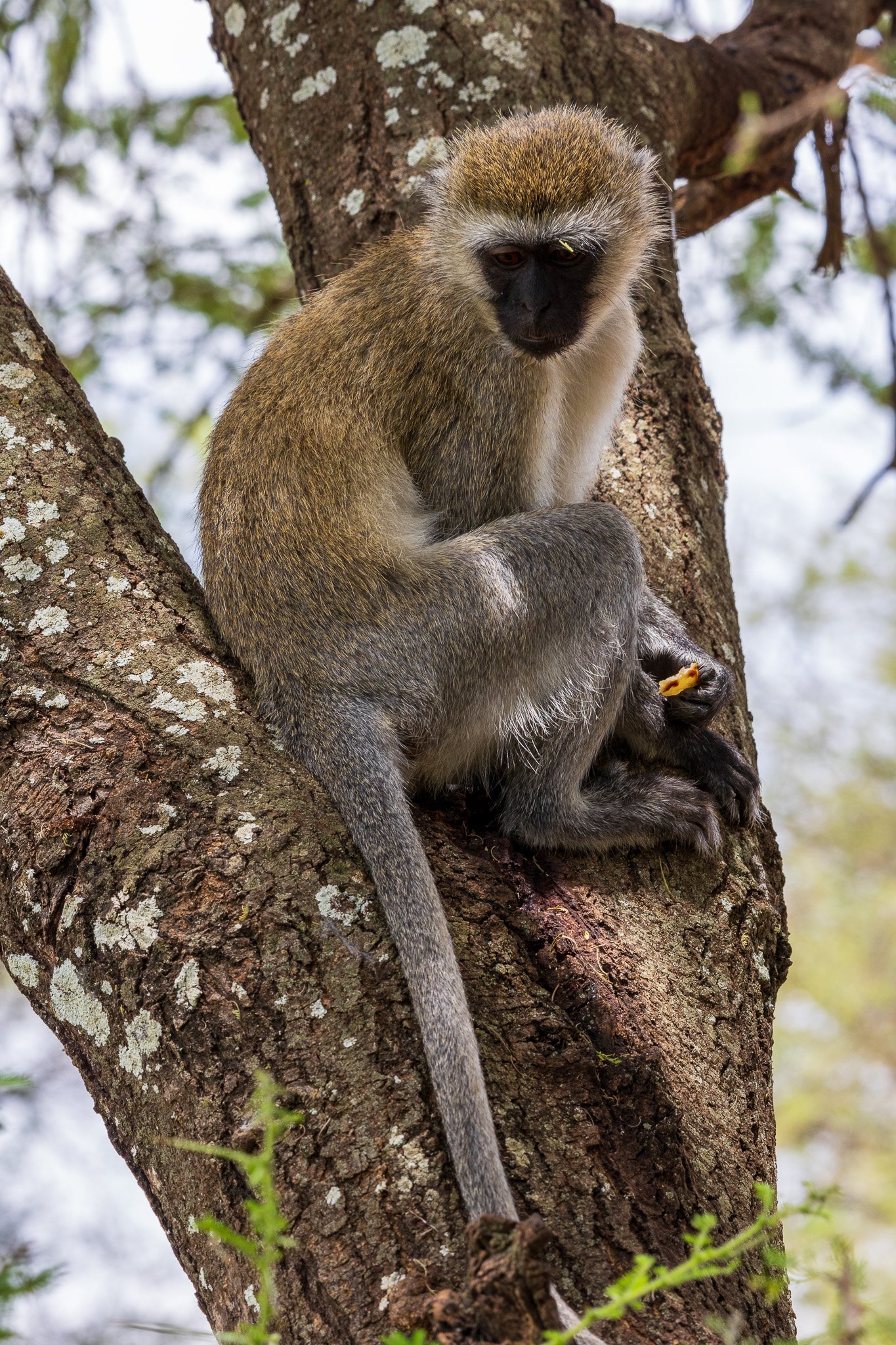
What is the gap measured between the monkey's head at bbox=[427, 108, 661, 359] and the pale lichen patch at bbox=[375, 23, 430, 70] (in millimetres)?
539

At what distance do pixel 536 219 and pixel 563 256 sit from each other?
17 centimetres

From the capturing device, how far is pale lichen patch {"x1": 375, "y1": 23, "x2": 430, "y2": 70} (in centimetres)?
494

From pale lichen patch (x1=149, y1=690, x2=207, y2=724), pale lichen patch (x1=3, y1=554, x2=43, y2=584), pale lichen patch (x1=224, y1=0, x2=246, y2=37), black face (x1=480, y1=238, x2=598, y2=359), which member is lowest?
pale lichen patch (x1=149, y1=690, x2=207, y2=724)

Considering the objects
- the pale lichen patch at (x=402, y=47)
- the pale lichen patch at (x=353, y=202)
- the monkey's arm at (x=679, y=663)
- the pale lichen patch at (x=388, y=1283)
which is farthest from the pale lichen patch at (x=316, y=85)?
the pale lichen patch at (x=388, y=1283)

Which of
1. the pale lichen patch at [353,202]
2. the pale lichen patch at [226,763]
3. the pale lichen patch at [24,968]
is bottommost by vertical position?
the pale lichen patch at [24,968]

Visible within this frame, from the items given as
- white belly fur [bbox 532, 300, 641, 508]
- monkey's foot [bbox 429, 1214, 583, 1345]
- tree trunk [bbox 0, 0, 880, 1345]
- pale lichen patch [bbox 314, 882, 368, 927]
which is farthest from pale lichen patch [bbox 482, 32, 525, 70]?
monkey's foot [bbox 429, 1214, 583, 1345]

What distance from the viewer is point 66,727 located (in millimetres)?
3152

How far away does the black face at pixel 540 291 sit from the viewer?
435cm

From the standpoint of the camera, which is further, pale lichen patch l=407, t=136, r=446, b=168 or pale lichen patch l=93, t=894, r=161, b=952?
pale lichen patch l=407, t=136, r=446, b=168

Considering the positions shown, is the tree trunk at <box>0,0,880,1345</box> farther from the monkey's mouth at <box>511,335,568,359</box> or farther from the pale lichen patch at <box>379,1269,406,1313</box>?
the monkey's mouth at <box>511,335,568,359</box>

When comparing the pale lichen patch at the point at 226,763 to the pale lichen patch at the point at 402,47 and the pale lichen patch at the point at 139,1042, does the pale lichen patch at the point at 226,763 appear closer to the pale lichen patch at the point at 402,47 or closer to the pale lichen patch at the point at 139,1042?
the pale lichen patch at the point at 139,1042

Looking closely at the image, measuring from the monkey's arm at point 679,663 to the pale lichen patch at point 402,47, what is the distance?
8.32 ft

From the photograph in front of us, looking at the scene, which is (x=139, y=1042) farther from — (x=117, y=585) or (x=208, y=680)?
(x=117, y=585)

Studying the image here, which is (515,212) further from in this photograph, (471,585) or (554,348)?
(471,585)
